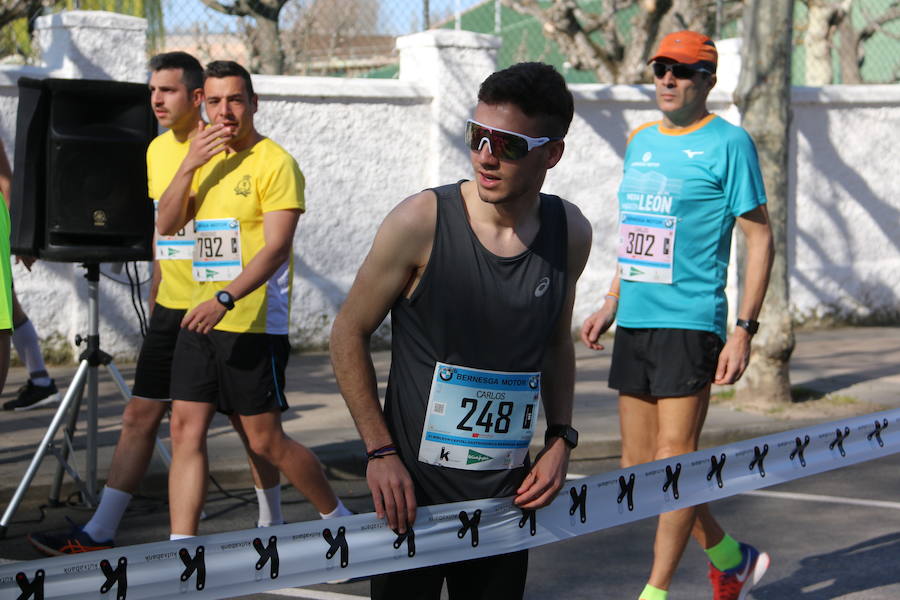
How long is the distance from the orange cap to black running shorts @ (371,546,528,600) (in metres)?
2.31

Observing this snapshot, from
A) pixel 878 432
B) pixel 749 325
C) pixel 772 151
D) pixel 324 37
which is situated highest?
pixel 324 37

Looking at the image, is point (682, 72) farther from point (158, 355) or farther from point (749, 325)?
point (158, 355)

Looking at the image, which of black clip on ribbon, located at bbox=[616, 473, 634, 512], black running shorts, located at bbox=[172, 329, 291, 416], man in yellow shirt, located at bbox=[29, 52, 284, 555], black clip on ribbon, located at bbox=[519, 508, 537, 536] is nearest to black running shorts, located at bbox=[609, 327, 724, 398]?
black clip on ribbon, located at bbox=[616, 473, 634, 512]

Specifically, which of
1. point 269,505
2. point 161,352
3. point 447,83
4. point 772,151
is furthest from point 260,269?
point 447,83

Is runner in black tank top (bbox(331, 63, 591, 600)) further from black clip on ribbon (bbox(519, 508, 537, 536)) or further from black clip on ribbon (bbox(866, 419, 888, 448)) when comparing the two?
black clip on ribbon (bbox(866, 419, 888, 448))

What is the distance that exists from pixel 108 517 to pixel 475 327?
2.93 m

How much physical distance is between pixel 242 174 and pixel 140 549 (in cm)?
263

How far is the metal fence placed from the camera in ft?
41.6

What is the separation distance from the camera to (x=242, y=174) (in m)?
5.24

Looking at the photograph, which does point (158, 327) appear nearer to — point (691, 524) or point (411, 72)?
point (691, 524)

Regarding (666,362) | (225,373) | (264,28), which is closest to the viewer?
(666,362)

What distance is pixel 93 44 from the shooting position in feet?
34.5

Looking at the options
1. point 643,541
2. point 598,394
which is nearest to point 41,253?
point 643,541

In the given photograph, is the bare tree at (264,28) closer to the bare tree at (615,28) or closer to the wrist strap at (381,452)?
the bare tree at (615,28)
